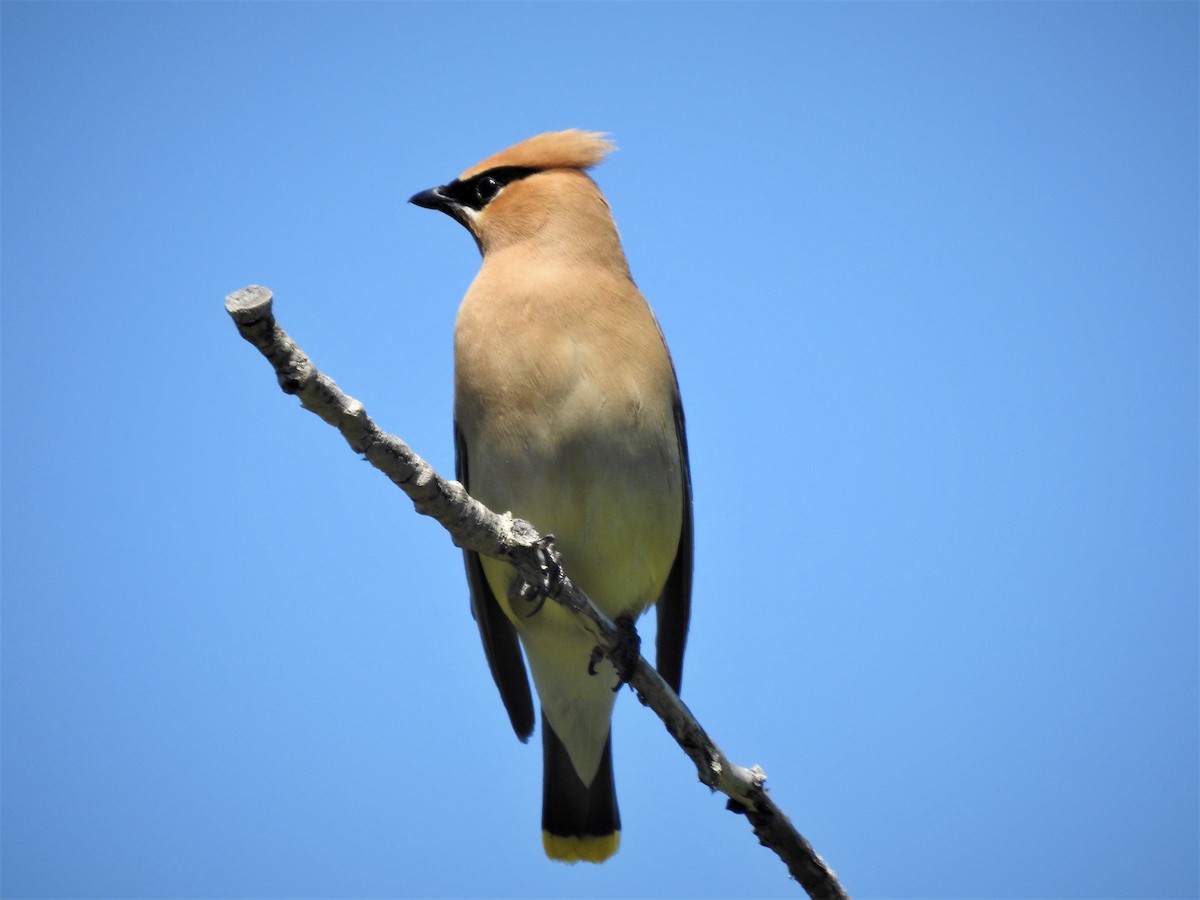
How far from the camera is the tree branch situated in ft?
9.16

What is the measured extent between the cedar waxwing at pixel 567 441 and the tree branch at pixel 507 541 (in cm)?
41

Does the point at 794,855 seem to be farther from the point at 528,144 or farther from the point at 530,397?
the point at 528,144

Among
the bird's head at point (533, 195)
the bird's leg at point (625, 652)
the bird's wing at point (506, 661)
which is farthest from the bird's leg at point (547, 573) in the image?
the bird's head at point (533, 195)

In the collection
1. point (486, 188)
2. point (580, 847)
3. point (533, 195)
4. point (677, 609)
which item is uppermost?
point (486, 188)

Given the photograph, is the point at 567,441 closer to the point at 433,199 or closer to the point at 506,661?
the point at 506,661

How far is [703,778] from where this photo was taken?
3.73m

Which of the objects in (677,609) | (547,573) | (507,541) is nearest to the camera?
(507,541)

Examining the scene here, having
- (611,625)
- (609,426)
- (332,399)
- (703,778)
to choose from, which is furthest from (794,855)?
(332,399)

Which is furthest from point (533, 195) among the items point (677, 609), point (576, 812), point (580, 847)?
point (580, 847)

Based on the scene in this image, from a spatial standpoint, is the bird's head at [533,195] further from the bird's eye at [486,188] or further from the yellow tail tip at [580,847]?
the yellow tail tip at [580,847]

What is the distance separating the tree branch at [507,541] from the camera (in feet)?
9.16

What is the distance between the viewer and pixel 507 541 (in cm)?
345

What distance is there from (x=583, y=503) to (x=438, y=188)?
6.10ft

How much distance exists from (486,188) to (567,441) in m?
1.58
